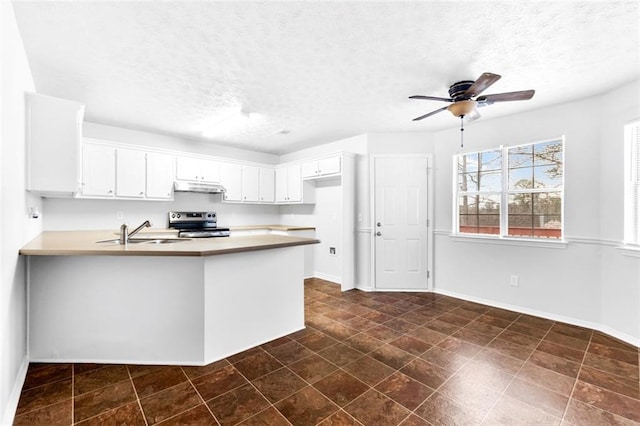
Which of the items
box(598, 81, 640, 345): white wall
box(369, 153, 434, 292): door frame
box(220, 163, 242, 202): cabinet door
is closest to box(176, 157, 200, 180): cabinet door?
box(220, 163, 242, 202): cabinet door

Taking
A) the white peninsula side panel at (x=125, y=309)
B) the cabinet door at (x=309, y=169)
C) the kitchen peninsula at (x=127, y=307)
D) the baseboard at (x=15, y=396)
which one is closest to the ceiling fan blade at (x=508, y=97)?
the kitchen peninsula at (x=127, y=307)

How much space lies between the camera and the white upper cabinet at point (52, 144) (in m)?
2.19

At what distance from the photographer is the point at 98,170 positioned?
4031 millimetres

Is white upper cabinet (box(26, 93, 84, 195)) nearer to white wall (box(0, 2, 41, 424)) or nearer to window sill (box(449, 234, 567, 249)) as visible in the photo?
white wall (box(0, 2, 41, 424))

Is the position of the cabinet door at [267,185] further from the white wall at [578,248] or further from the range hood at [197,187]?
the white wall at [578,248]

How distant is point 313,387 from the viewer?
2043mm

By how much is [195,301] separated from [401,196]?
3.32 meters

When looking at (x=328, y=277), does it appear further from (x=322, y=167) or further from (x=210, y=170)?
(x=210, y=170)

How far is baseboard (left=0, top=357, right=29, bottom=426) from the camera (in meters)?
1.63

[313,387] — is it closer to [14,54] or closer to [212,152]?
[14,54]

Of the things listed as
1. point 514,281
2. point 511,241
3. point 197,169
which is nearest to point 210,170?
point 197,169

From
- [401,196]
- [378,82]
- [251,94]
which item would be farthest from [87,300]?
[401,196]

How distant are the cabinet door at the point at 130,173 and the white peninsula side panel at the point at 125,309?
223 cm

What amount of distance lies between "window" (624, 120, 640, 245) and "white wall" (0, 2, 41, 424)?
4.93 meters
